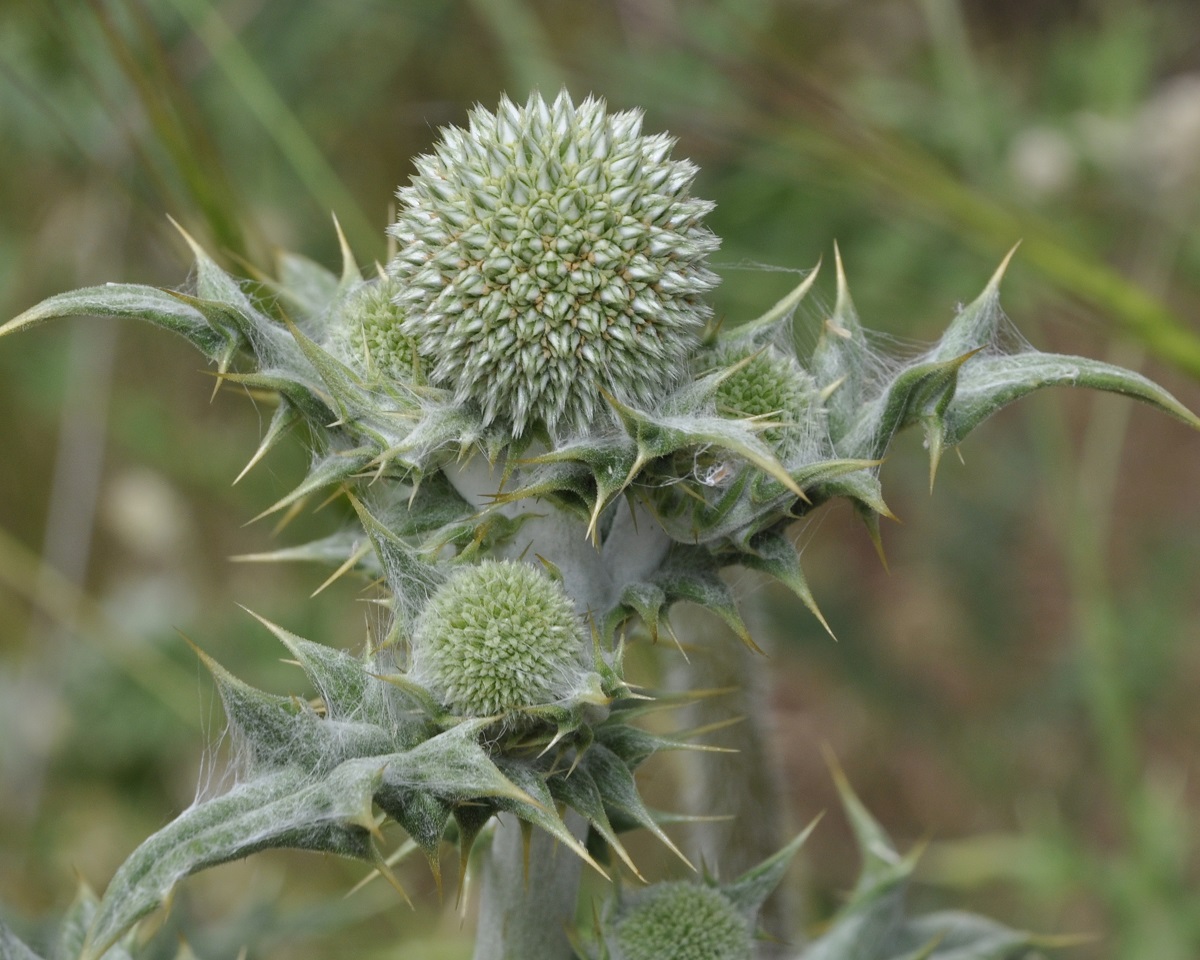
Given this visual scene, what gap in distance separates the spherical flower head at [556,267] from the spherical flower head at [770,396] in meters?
0.12

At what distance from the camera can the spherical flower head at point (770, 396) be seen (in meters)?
2.21

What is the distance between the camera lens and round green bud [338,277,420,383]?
7.48 feet

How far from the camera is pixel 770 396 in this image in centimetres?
223

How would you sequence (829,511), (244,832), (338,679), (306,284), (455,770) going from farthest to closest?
(829,511), (306,284), (338,679), (455,770), (244,832)

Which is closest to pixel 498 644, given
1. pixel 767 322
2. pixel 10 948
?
pixel 767 322

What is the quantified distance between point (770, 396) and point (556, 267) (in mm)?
511

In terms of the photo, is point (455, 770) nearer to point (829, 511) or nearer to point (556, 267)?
point (556, 267)

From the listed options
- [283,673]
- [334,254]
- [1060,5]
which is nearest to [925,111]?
[1060,5]

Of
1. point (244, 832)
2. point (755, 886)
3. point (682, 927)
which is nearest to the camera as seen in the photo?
point (244, 832)

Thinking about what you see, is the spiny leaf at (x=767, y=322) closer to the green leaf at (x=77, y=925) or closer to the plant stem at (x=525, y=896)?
the plant stem at (x=525, y=896)

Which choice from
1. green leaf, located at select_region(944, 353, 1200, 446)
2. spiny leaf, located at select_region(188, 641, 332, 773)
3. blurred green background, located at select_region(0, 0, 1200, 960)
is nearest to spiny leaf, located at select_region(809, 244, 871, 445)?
green leaf, located at select_region(944, 353, 1200, 446)

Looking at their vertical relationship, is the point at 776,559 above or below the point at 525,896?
above

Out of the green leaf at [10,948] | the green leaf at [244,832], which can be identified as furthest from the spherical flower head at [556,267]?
the green leaf at [10,948]

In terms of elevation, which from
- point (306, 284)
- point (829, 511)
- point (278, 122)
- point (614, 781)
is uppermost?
point (278, 122)
